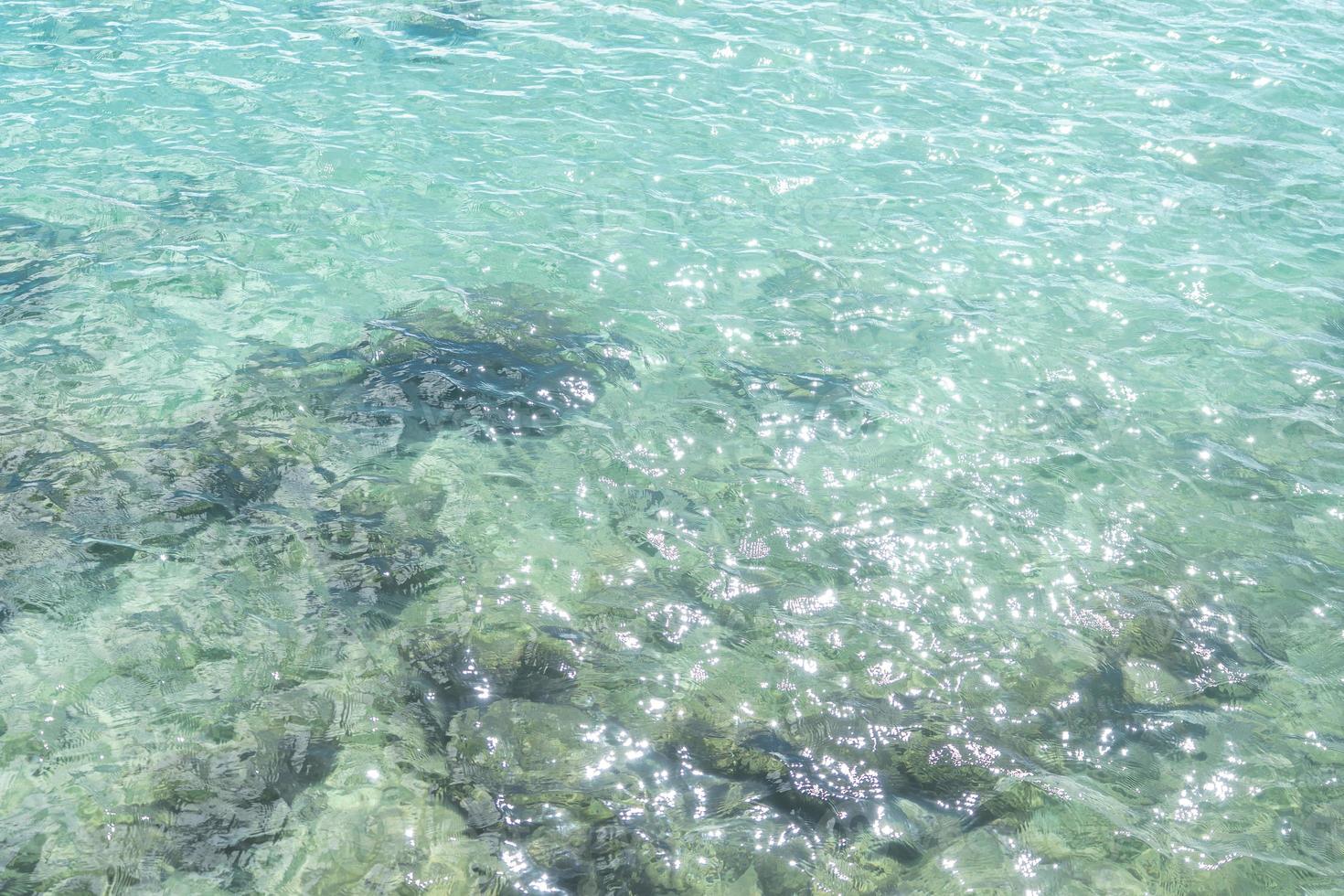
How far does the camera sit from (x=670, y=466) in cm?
1161

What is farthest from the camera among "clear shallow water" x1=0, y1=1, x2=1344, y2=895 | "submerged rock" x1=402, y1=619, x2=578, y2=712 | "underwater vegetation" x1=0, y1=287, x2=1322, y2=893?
"submerged rock" x1=402, y1=619, x2=578, y2=712

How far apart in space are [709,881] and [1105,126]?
18220 mm

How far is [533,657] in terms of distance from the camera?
29.3 feet

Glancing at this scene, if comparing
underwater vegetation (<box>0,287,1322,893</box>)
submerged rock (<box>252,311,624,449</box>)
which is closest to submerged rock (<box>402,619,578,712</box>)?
underwater vegetation (<box>0,287,1322,893</box>)

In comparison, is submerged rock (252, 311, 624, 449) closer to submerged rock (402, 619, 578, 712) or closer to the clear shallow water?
the clear shallow water

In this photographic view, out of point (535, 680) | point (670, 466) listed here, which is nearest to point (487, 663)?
point (535, 680)

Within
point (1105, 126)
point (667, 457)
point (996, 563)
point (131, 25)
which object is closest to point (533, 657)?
point (667, 457)

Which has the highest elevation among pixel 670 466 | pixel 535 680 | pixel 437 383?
pixel 437 383

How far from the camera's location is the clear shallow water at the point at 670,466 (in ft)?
25.3

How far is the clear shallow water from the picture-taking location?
25.3ft

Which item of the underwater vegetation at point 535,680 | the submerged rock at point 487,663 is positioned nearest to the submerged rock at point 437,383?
the underwater vegetation at point 535,680

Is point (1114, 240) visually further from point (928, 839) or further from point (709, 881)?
point (709, 881)

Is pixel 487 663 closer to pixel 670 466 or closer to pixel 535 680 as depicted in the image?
pixel 535 680

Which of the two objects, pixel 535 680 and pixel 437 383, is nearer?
pixel 535 680
